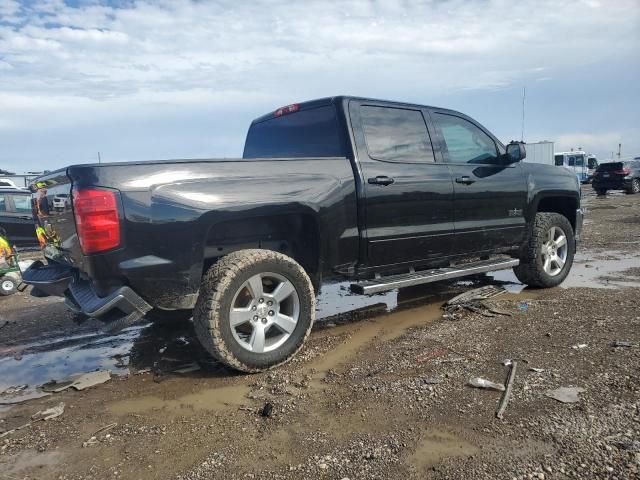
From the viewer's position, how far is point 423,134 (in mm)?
4809

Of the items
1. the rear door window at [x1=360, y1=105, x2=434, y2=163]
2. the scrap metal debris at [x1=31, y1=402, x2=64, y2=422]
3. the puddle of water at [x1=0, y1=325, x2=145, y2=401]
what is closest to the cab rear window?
the rear door window at [x1=360, y1=105, x2=434, y2=163]

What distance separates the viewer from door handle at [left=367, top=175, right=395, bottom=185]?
4.15 m

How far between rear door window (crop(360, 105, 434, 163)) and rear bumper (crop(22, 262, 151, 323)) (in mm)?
2280

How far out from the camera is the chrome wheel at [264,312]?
352 centimetres

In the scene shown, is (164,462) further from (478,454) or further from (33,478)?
(478,454)

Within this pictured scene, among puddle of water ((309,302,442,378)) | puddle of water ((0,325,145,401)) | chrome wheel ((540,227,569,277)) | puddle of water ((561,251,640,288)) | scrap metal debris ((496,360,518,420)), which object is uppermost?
chrome wheel ((540,227,569,277))

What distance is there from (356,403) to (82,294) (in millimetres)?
2040

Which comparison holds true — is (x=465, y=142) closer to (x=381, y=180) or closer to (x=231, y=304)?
(x=381, y=180)

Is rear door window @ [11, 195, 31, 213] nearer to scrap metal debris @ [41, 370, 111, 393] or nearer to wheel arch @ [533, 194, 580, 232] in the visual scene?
scrap metal debris @ [41, 370, 111, 393]

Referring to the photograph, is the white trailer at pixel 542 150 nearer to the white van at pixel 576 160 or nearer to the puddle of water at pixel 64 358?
Result: the white van at pixel 576 160

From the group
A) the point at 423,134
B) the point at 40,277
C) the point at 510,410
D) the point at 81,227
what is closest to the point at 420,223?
the point at 423,134

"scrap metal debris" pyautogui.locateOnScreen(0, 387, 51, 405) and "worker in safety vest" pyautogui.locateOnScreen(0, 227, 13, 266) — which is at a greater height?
"worker in safety vest" pyautogui.locateOnScreen(0, 227, 13, 266)

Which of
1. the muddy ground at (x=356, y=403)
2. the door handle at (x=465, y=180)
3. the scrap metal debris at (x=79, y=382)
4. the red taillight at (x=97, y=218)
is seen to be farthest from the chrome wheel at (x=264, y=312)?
the door handle at (x=465, y=180)

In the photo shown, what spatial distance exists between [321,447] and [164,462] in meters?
0.80
